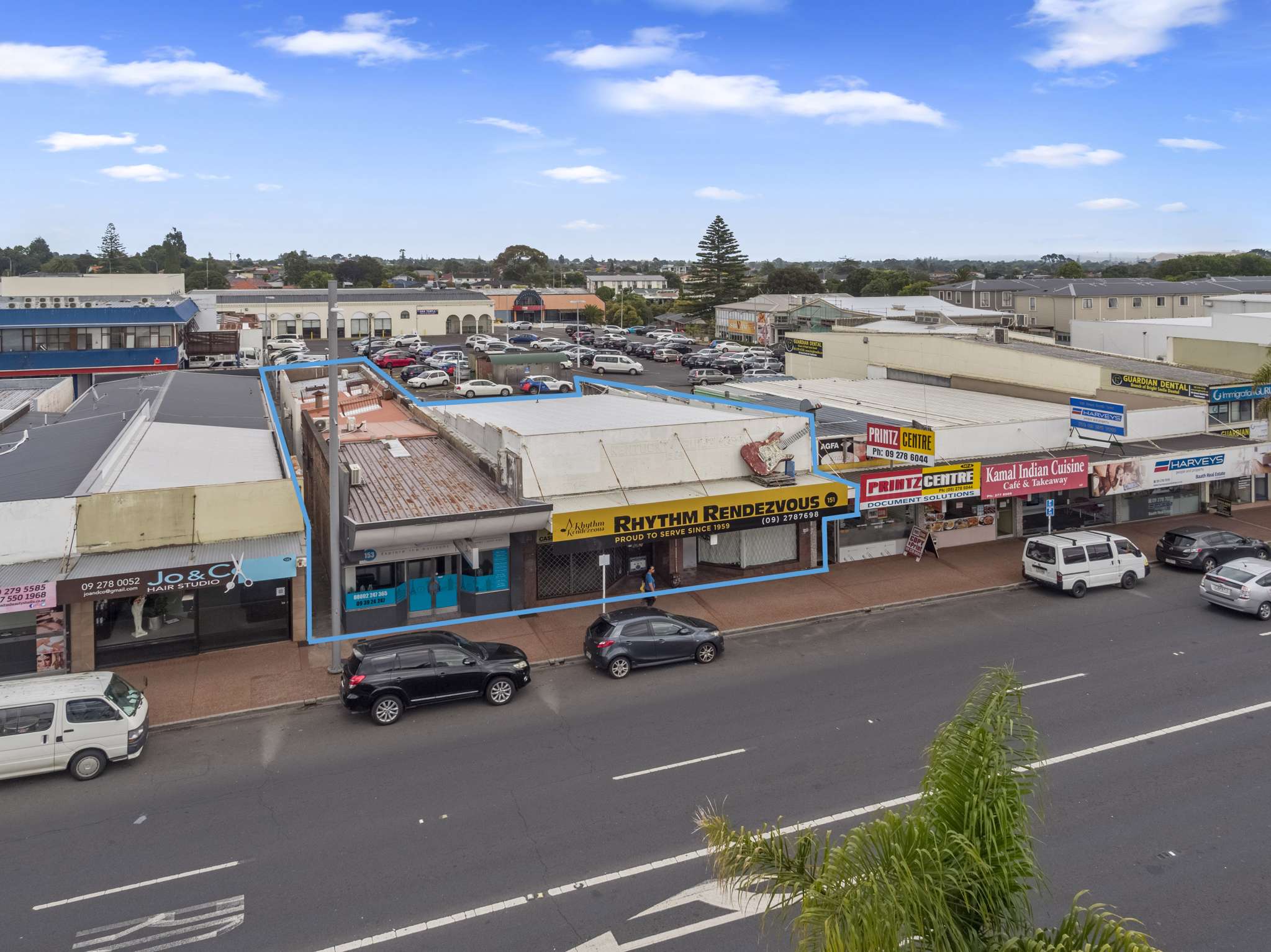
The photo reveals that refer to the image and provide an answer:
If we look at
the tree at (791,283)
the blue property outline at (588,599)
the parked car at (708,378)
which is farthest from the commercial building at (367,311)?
the blue property outline at (588,599)

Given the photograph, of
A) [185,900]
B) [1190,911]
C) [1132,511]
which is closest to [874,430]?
[1132,511]

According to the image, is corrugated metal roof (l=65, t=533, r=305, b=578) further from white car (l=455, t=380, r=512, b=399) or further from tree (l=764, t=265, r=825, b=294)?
tree (l=764, t=265, r=825, b=294)

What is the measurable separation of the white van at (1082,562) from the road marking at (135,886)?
20.8 metres

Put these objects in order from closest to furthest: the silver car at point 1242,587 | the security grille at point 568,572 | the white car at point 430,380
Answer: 1. the silver car at point 1242,587
2. the security grille at point 568,572
3. the white car at point 430,380

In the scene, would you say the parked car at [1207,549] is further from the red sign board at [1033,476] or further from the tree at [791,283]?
the tree at [791,283]

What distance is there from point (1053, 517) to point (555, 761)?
2160 cm

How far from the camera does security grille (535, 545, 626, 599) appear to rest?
23391mm

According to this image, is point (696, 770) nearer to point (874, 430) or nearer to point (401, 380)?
point (874, 430)

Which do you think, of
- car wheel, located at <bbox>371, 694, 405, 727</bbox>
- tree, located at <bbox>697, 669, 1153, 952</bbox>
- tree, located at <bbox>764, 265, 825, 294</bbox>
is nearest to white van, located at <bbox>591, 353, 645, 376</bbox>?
car wheel, located at <bbox>371, 694, 405, 727</bbox>

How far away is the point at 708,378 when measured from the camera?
201 feet

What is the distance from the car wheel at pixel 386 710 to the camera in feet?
55.9

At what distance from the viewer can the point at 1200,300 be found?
75625 millimetres

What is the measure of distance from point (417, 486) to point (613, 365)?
43.6 metres

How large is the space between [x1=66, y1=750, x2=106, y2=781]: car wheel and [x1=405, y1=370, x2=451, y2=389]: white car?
144 feet
